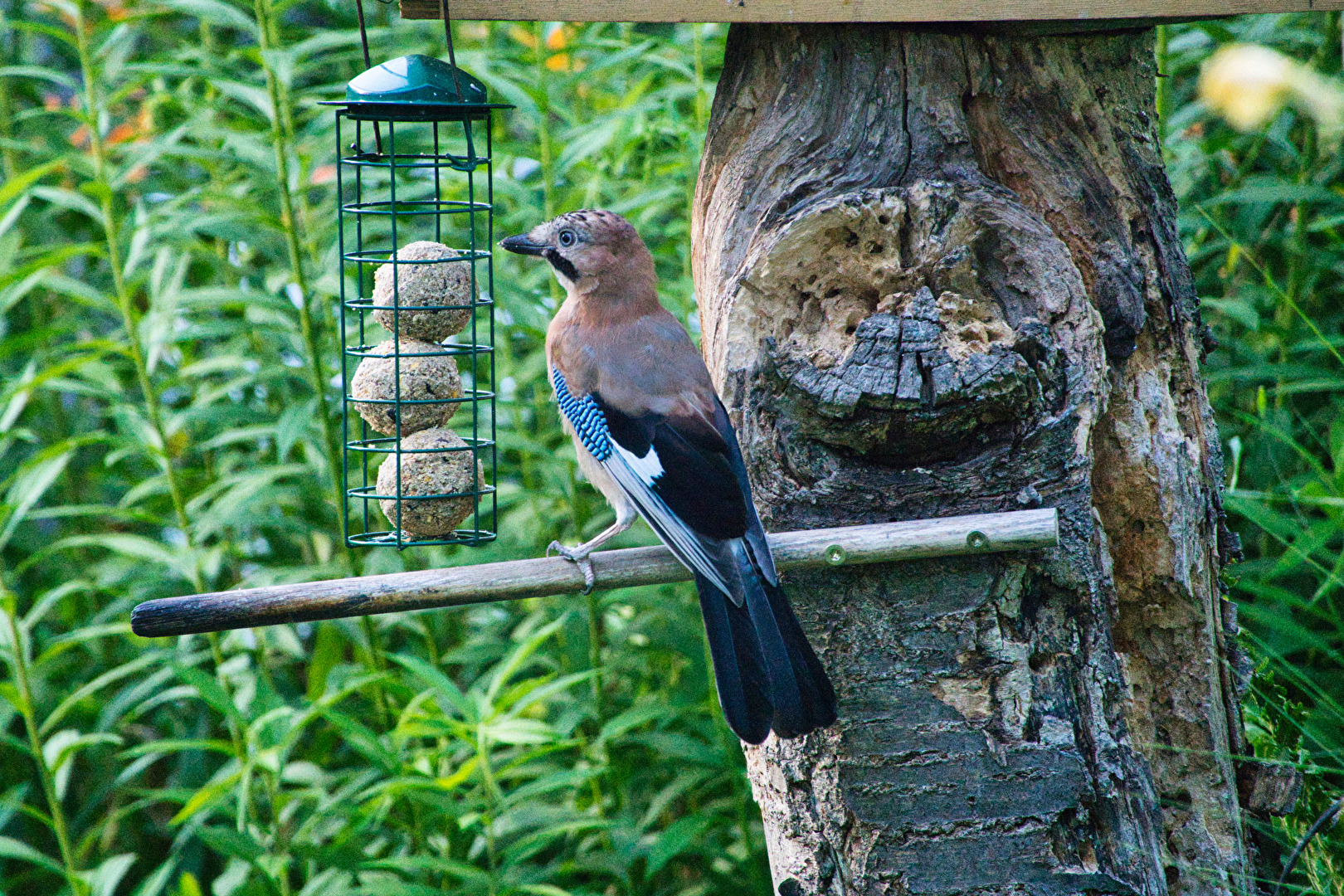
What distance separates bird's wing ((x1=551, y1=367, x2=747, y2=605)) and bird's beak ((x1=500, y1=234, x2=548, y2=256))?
0.29m

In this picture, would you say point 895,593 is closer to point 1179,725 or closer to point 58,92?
point 1179,725

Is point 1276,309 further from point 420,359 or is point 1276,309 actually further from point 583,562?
point 420,359

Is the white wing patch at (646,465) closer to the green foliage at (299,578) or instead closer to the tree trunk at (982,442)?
the tree trunk at (982,442)

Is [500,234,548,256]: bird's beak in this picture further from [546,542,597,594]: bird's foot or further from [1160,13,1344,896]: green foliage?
[1160,13,1344,896]: green foliage

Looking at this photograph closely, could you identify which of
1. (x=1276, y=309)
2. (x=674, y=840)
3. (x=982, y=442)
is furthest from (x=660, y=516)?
(x=1276, y=309)

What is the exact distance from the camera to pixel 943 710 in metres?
2.14

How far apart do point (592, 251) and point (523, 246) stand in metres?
0.16

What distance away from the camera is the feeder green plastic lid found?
7.34 feet

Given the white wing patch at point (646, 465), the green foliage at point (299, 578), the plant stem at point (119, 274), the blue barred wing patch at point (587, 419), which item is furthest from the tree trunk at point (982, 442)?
the plant stem at point (119, 274)

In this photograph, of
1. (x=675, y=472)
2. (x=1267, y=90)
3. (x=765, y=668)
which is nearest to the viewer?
(x=1267, y=90)

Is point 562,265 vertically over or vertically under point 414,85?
under

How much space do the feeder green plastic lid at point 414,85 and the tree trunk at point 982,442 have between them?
0.54 metres

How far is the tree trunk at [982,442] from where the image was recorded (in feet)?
6.91

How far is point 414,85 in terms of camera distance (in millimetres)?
2256
